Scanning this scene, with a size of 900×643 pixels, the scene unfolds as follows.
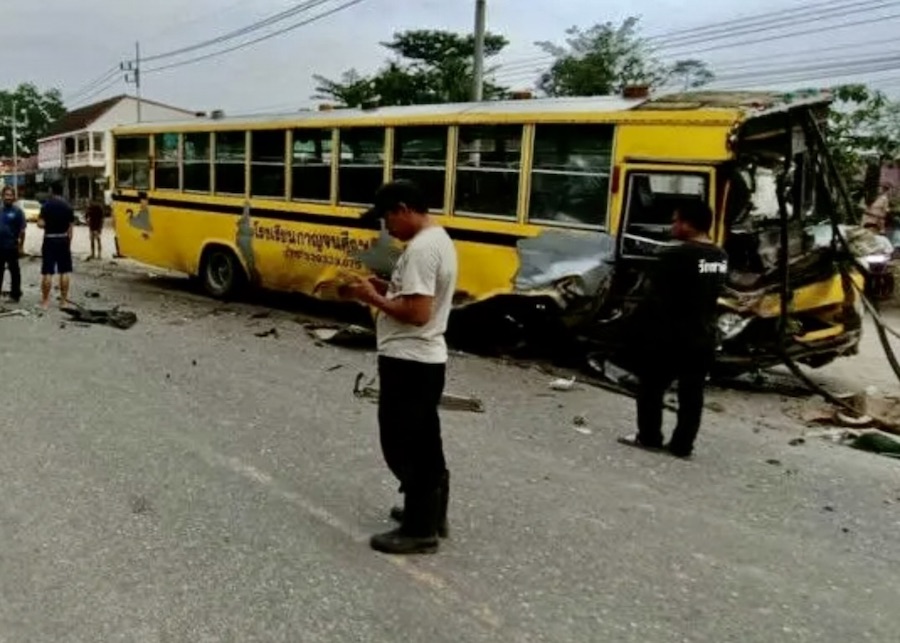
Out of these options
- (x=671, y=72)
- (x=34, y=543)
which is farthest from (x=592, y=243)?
(x=671, y=72)

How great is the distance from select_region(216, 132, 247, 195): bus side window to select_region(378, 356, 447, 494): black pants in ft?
29.4

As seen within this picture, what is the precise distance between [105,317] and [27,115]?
101m

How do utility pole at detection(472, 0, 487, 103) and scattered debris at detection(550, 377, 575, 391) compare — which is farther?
utility pole at detection(472, 0, 487, 103)

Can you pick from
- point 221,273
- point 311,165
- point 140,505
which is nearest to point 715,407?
point 140,505

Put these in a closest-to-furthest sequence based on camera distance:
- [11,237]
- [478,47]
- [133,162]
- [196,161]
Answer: [11,237] < [196,161] < [133,162] < [478,47]

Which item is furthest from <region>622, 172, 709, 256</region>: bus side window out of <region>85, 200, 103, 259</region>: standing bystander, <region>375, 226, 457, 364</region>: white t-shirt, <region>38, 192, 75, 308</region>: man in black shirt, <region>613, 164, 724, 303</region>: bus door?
<region>85, 200, 103, 259</region>: standing bystander

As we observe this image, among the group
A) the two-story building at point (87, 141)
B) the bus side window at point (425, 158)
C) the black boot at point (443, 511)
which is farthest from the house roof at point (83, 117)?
the black boot at point (443, 511)

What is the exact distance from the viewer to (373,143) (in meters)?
10.7

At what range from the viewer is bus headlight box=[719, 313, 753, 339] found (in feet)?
26.1

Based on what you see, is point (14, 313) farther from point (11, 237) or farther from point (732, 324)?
point (732, 324)

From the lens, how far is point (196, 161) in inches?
526

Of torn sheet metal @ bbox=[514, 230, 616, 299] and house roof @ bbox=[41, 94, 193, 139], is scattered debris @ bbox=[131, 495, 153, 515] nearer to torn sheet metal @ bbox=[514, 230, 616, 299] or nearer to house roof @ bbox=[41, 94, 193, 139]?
torn sheet metal @ bbox=[514, 230, 616, 299]

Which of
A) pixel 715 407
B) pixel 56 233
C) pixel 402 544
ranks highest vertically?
pixel 56 233

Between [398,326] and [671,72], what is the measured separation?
27.4m
